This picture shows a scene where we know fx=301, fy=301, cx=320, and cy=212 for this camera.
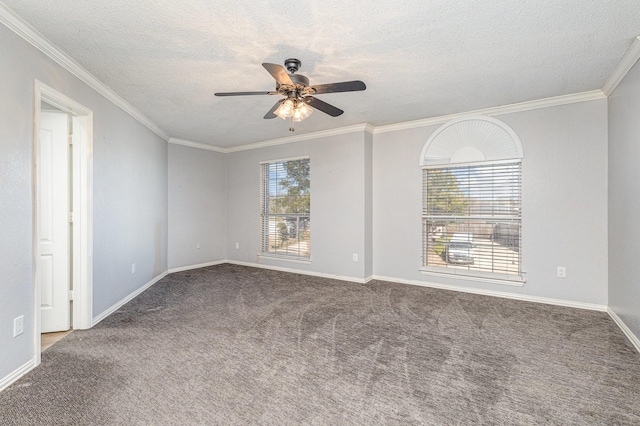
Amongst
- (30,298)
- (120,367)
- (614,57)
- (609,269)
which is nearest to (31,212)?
(30,298)

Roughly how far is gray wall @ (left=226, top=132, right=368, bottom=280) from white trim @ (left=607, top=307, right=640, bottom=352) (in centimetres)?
278

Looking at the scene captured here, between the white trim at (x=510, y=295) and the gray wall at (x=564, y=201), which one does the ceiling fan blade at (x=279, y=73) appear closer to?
the gray wall at (x=564, y=201)

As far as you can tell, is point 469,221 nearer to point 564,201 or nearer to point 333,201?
point 564,201

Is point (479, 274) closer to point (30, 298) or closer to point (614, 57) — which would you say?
point (614, 57)

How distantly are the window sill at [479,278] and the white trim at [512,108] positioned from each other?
208 centimetres

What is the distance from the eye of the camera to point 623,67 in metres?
2.67

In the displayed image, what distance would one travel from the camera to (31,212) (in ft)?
7.09

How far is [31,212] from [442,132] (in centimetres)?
445

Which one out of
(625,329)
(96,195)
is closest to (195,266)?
(96,195)

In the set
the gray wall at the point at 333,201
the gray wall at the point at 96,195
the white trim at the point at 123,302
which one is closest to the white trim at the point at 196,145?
the gray wall at the point at 96,195

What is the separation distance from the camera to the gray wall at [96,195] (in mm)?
1973

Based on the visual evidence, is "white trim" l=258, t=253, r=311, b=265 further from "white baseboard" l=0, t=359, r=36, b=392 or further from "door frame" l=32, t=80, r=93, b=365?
"white baseboard" l=0, t=359, r=36, b=392

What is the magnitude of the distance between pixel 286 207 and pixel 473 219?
10.1 ft

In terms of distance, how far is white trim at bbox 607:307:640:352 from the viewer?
2.45m
